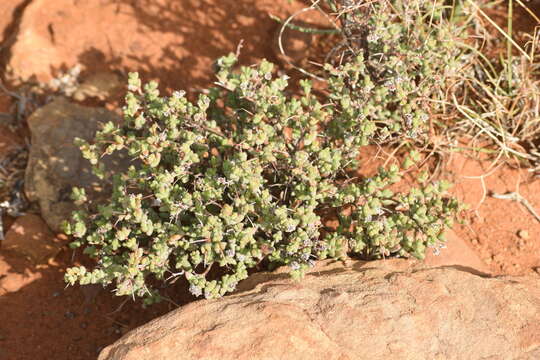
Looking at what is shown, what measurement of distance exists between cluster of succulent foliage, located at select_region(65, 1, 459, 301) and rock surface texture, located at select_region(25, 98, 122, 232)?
448 millimetres

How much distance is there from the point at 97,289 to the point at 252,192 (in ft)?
4.02

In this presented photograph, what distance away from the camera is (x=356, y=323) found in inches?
84.0

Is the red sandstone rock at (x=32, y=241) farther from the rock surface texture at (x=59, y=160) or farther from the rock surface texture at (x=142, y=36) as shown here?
the rock surface texture at (x=142, y=36)

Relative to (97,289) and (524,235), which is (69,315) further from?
(524,235)

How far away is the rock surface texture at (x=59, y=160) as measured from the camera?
10.6 feet

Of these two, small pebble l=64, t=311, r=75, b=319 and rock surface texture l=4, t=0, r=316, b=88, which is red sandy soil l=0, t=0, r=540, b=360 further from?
rock surface texture l=4, t=0, r=316, b=88

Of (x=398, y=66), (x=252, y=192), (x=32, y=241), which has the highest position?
(x=398, y=66)

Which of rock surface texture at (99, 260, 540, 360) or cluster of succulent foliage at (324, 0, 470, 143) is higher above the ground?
cluster of succulent foliage at (324, 0, 470, 143)

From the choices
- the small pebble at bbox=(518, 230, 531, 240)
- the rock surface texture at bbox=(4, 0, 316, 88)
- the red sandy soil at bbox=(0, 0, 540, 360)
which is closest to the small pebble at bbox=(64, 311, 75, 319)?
the red sandy soil at bbox=(0, 0, 540, 360)

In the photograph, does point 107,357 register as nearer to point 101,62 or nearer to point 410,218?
point 410,218

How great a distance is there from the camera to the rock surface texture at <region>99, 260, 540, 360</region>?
202cm

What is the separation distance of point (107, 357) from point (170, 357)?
0.88 feet

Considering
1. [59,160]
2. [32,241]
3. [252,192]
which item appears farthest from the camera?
[59,160]

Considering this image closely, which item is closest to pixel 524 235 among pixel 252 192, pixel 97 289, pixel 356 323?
pixel 356 323
